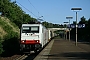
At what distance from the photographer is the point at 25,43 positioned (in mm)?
28453

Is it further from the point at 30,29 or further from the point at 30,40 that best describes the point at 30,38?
the point at 30,29

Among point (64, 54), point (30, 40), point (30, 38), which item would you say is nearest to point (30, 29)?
point (30, 38)

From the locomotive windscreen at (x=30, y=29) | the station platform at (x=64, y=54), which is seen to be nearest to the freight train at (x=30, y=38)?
the locomotive windscreen at (x=30, y=29)

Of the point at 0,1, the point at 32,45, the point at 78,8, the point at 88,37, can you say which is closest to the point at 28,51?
the point at 32,45

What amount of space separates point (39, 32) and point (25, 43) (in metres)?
1.97

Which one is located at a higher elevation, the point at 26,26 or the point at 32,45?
the point at 26,26

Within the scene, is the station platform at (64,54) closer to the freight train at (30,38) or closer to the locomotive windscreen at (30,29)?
the freight train at (30,38)

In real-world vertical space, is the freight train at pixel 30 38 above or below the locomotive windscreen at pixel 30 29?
below

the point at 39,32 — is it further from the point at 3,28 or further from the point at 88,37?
the point at 88,37

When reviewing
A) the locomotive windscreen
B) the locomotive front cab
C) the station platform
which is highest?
the locomotive windscreen

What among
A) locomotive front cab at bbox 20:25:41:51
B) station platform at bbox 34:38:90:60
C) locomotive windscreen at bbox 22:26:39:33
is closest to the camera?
station platform at bbox 34:38:90:60

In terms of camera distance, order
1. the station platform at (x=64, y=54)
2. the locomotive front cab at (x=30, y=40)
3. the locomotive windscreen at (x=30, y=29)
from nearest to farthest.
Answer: the station platform at (x=64, y=54), the locomotive front cab at (x=30, y=40), the locomotive windscreen at (x=30, y=29)

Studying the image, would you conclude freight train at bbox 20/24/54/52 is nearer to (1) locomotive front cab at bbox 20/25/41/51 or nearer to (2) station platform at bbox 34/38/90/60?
(1) locomotive front cab at bbox 20/25/41/51

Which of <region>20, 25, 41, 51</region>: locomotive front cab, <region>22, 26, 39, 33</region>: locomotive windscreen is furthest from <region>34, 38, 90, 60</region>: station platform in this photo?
<region>22, 26, 39, 33</region>: locomotive windscreen
